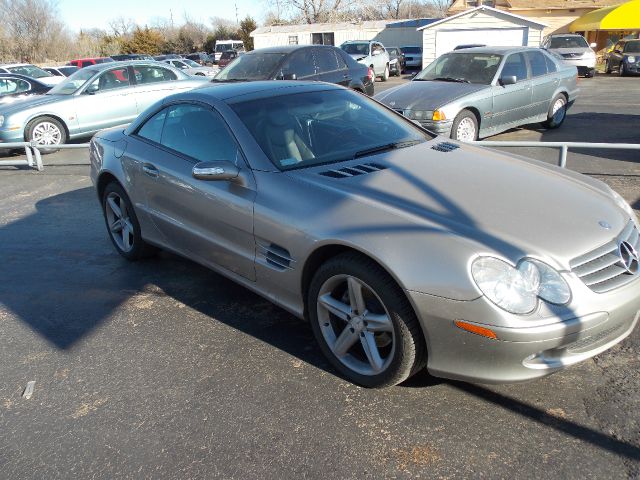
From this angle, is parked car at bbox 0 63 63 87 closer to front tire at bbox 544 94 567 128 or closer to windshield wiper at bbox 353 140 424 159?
front tire at bbox 544 94 567 128

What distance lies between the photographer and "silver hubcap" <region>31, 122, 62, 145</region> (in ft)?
34.6

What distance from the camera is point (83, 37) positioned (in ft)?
174

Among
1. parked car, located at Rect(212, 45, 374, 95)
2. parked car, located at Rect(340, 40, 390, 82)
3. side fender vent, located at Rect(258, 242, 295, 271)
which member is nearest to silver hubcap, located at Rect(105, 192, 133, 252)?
side fender vent, located at Rect(258, 242, 295, 271)

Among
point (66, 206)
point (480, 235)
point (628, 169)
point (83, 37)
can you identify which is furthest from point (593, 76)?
point (83, 37)

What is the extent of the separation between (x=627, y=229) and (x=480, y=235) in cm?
98

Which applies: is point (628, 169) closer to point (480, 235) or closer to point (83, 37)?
point (480, 235)

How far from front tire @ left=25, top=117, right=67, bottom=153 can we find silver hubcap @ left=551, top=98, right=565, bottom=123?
8926 millimetres

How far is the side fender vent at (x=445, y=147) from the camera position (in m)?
4.04

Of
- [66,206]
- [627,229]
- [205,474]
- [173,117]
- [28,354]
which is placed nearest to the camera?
[205,474]

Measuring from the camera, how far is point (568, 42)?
24.2 metres

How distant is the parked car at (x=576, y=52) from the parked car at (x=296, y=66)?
46.2 feet

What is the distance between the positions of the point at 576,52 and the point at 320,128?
2273 centimetres

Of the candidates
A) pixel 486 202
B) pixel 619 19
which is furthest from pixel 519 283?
pixel 619 19

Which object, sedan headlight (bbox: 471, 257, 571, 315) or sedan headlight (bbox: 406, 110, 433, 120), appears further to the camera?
sedan headlight (bbox: 406, 110, 433, 120)
